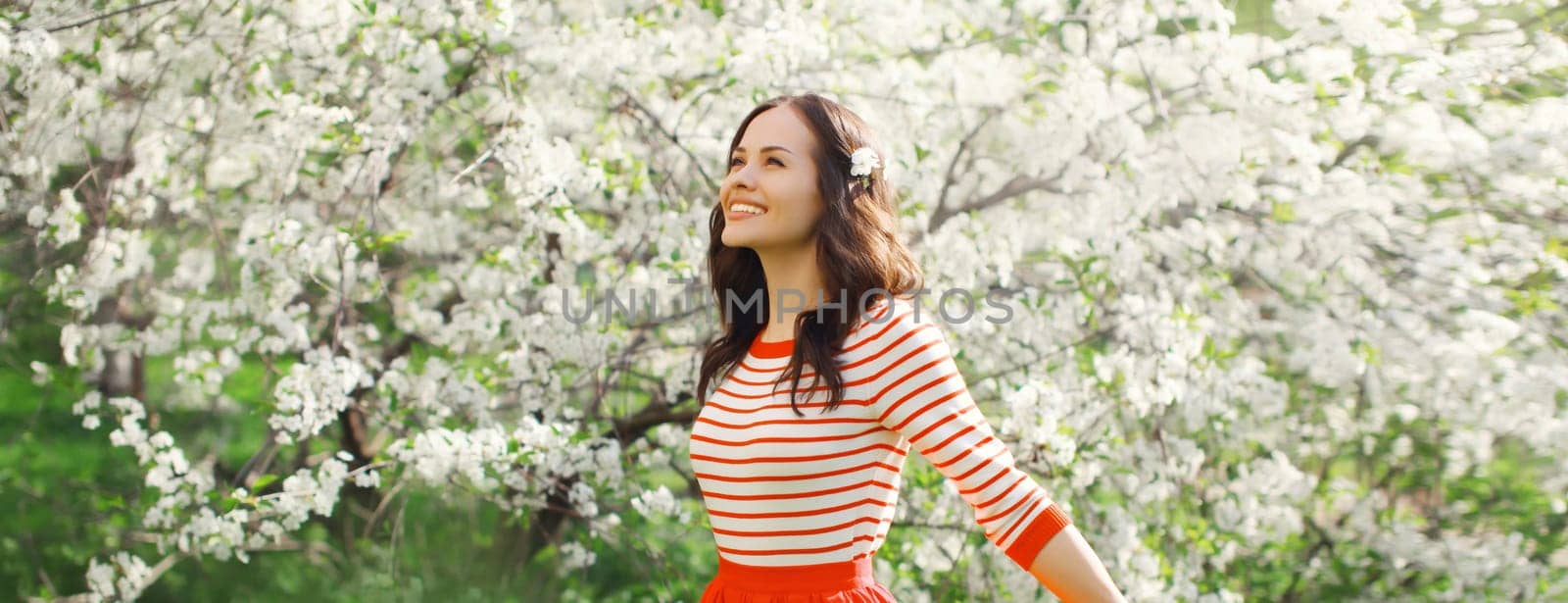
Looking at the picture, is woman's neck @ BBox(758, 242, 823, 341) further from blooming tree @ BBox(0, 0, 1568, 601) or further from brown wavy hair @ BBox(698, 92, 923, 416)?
blooming tree @ BBox(0, 0, 1568, 601)

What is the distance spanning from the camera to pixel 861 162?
5.84 ft

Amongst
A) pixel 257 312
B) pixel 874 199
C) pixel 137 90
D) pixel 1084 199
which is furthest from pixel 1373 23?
pixel 137 90

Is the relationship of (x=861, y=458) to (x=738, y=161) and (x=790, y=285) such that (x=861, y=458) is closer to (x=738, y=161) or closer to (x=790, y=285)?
(x=790, y=285)

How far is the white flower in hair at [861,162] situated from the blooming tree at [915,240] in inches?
48.6

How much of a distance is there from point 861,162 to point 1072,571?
25.8 inches

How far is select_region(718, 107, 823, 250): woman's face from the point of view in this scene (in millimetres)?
1779

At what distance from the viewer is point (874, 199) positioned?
1.84 metres

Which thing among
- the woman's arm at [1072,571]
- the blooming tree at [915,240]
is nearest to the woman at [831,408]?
the woman's arm at [1072,571]

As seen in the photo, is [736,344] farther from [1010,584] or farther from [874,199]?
[1010,584]

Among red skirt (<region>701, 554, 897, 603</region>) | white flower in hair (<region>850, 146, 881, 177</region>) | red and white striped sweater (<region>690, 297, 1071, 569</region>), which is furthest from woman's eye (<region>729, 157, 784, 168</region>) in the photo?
red skirt (<region>701, 554, 897, 603</region>)

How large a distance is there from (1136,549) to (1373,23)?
171cm

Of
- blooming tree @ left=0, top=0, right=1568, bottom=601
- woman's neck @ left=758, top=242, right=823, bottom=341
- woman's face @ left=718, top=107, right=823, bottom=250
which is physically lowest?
blooming tree @ left=0, top=0, right=1568, bottom=601

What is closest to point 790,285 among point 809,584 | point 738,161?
point 738,161

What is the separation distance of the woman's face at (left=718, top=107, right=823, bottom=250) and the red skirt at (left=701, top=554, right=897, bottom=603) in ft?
1.58
